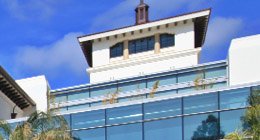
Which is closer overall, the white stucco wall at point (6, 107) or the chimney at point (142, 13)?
the white stucco wall at point (6, 107)

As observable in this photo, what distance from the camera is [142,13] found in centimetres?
5566

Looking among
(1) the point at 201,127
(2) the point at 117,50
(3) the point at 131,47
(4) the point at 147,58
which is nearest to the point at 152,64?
(4) the point at 147,58

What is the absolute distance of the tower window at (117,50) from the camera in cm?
5334

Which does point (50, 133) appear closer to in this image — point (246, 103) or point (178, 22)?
point (246, 103)

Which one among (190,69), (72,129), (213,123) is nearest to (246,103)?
(213,123)

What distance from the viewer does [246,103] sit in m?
30.9

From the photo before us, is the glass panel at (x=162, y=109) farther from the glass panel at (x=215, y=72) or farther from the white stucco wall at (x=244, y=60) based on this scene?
the glass panel at (x=215, y=72)

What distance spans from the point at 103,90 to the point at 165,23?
8487 mm

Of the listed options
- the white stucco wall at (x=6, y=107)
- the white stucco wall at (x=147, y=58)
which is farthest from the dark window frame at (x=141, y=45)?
the white stucco wall at (x=6, y=107)

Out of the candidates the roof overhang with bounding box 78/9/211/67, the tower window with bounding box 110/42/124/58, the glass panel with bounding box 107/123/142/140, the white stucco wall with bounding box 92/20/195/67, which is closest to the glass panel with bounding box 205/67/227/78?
the white stucco wall with bounding box 92/20/195/67

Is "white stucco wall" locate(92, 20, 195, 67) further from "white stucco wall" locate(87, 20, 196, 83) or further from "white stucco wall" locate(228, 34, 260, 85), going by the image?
"white stucco wall" locate(228, 34, 260, 85)

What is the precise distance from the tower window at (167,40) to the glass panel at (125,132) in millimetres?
19533

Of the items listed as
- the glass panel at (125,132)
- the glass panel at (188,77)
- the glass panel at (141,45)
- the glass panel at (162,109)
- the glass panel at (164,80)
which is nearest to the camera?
the glass panel at (162,109)

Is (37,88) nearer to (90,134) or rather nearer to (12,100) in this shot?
(12,100)
